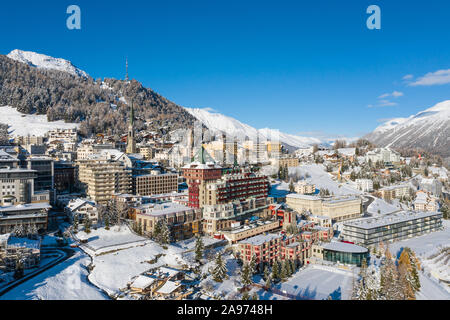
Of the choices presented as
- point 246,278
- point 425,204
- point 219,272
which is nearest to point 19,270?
point 219,272

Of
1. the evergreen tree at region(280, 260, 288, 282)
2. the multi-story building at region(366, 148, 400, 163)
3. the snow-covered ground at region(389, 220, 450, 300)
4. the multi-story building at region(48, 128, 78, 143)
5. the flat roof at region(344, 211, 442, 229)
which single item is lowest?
the snow-covered ground at region(389, 220, 450, 300)

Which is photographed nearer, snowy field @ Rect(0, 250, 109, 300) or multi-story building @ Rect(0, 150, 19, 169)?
snowy field @ Rect(0, 250, 109, 300)

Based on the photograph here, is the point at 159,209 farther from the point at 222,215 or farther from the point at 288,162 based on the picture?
the point at 288,162

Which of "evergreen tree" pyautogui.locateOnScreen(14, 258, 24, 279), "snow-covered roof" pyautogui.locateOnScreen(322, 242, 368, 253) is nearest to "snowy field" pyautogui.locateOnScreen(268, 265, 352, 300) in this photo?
"snow-covered roof" pyautogui.locateOnScreen(322, 242, 368, 253)

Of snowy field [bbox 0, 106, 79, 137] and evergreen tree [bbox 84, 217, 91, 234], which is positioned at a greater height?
snowy field [bbox 0, 106, 79, 137]

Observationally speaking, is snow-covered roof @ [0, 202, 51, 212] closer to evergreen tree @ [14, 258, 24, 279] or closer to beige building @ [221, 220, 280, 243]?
evergreen tree @ [14, 258, 24, 279]

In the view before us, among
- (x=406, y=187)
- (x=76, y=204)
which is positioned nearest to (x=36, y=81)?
(x=76, y=204)

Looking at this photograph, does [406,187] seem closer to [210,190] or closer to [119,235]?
[210,190]
